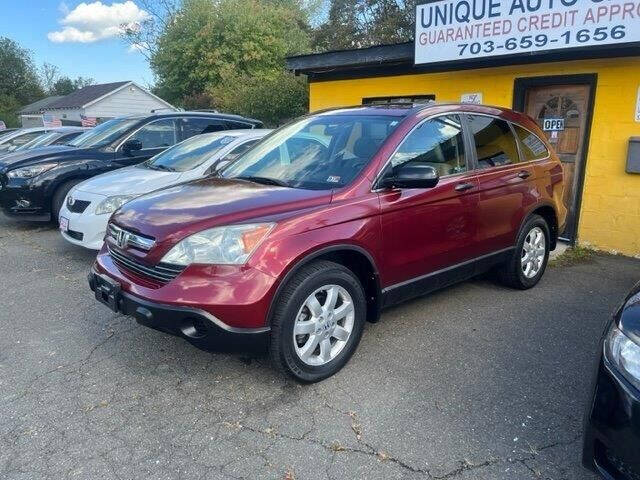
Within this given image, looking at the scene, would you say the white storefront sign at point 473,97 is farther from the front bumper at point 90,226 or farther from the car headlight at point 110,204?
the front bumper at point 90,226

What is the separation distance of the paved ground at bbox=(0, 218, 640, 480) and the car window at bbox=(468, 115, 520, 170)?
4.29 feet

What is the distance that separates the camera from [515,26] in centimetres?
627

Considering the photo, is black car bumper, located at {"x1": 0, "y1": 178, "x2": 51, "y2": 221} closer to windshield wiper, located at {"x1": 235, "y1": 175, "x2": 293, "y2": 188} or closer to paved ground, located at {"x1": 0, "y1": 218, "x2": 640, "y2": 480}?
paved ground, located at {"x1": 0, "y1": 218, "x2": 640, "y2": 480}

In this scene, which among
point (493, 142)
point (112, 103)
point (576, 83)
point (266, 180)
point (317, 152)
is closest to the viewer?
point (266, 180)

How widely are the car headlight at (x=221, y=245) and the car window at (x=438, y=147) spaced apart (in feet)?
3.98

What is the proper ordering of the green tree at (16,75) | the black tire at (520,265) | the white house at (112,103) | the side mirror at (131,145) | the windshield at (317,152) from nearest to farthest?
the windshield at (317,152) → the black tire at (520,265) → the side mirror at (131,145) → the white house at (112,103) → the green tree at (16,75)

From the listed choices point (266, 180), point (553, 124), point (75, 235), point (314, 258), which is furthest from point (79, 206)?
→ point (553, 124)

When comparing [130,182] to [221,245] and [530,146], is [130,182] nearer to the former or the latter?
[221,245]

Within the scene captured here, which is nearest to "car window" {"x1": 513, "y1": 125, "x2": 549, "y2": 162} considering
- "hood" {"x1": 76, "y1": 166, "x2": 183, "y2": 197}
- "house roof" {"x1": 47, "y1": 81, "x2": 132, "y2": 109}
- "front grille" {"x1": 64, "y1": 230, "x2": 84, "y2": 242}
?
"hood" {"x1": 76, "y1": 166, "x2": 183, "y2": 197}

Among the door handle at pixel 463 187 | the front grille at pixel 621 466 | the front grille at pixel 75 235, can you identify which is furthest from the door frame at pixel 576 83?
the front grille at pixel 75 235

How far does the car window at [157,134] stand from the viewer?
26.2ft

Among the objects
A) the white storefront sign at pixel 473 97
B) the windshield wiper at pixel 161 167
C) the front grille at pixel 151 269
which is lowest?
the front grille at pixel 151 269

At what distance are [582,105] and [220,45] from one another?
24924 millimetres

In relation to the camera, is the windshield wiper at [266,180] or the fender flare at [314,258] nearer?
the fender flare at [314,258]
